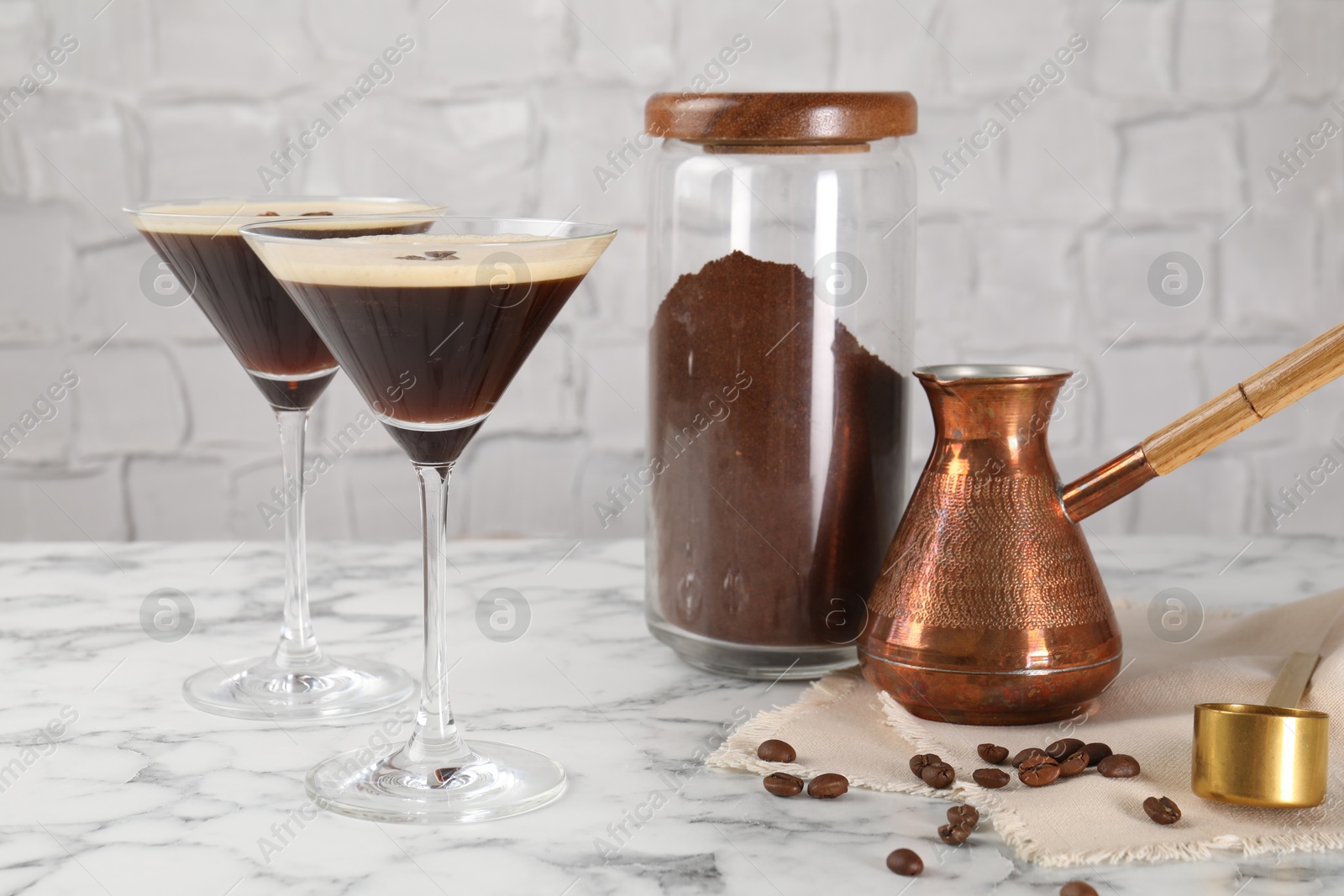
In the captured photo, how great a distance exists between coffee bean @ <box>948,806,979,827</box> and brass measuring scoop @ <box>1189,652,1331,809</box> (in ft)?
0.46

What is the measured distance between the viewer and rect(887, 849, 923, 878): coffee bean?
2.41ft

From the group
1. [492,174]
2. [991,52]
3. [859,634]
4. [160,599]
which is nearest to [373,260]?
[859,634]

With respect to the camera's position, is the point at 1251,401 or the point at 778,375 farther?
the point at 778,375

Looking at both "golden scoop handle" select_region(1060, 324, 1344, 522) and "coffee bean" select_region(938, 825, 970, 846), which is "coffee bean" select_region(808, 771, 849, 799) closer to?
"coffee bean" select_region(938, 825, 970, 846)

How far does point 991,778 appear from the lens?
0.84 metres

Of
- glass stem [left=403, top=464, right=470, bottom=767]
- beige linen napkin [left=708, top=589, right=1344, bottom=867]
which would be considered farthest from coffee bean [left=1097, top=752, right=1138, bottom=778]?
glass stem [left=403, top=464, right=470, bottom=767]

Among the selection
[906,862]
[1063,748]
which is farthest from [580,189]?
[906,862]

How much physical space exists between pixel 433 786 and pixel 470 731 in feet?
0.40

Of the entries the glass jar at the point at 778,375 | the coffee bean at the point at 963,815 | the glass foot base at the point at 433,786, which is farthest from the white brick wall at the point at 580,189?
the coffee bean at the point at 963,815

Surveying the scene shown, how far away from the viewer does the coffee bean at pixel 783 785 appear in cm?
84

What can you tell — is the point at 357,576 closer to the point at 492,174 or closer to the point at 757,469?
the point at 757,469

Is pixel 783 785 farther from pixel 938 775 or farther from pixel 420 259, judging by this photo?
pixel 420 259

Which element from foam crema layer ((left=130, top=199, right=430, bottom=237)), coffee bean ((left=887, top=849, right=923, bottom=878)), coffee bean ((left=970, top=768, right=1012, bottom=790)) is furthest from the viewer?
foam crema layer ((left=130, top=199, right=430, bottom=237))

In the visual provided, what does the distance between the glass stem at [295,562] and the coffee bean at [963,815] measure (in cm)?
54
